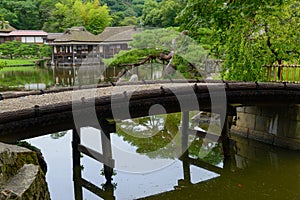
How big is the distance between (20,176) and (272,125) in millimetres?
6035

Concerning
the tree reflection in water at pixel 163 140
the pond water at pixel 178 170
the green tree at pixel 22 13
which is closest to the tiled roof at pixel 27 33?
the green tree at pixel 22 13

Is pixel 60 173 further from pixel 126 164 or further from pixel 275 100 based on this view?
pixel 275 100

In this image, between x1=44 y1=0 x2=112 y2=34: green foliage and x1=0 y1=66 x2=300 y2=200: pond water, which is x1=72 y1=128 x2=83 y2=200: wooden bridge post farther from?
x1=44 y1=0 x2=112 y2=34: green foliage

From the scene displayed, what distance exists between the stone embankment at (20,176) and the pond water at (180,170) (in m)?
2.69

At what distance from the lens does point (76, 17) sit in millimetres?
37344

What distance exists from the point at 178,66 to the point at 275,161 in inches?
266

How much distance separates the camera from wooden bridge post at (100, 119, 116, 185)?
15.1 feet

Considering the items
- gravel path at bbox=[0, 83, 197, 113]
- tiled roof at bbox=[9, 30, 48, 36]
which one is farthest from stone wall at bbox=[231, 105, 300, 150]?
tiled roof at bbox=[9, 30, 48, 36]

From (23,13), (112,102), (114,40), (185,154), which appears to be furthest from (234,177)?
(23,13)

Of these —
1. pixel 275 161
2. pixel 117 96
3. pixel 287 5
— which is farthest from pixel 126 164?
pixel 287 5

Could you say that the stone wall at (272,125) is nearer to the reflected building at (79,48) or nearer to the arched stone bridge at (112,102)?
the arched stone bridge at (112,102)

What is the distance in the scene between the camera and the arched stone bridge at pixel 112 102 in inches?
142

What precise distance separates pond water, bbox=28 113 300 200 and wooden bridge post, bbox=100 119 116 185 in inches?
11.5

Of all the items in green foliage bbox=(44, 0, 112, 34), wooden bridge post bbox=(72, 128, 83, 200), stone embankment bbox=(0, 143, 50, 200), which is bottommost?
wooden bridge post bbox=(72, 128, 83, 200)
